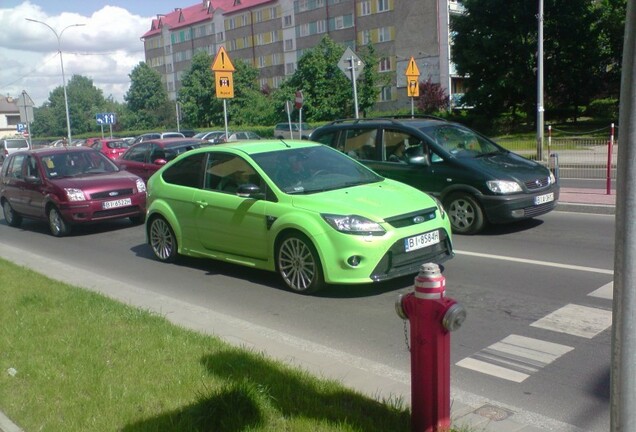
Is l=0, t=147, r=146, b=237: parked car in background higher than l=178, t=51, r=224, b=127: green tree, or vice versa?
l=178, t=51, r=224, b=127: green tree

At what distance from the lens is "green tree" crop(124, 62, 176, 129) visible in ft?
298

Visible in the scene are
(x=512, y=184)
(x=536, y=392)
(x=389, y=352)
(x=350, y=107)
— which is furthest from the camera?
(x=350, y=107)

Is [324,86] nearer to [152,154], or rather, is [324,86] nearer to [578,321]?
[152,154]

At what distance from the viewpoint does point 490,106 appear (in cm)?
4188

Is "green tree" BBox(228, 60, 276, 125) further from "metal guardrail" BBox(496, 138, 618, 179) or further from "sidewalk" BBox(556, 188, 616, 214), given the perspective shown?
"sidewalk" BBox(556, 188, 616, 214)

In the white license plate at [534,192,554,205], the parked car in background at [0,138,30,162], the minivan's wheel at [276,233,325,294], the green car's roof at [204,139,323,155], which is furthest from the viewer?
the parked car in background at [0,138,30,162]

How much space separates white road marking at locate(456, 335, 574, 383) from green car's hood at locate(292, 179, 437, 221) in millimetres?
2079

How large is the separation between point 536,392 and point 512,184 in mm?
6201

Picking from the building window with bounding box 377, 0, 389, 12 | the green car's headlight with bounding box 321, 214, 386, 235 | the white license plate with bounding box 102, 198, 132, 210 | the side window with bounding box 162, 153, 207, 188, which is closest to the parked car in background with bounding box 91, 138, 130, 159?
the white license plate with bounding box 102, 198, 132, 210

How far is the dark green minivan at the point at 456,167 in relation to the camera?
10555 millimetres

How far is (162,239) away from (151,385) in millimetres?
5352

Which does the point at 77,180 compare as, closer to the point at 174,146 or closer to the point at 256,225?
the point at 174,146

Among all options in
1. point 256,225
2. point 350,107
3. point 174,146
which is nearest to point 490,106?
point 350,107

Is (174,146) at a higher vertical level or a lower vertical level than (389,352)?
higher
